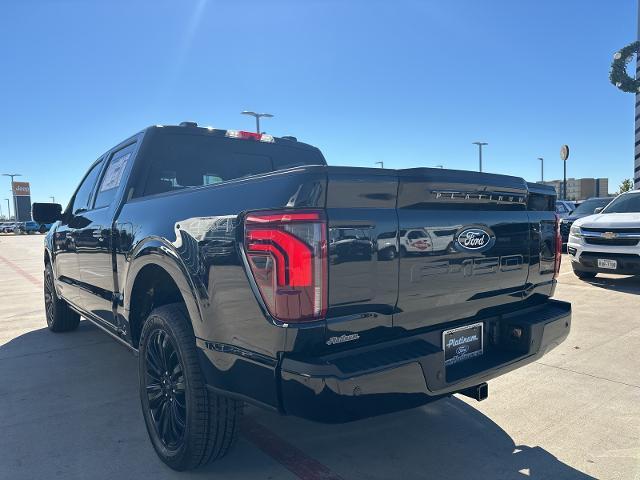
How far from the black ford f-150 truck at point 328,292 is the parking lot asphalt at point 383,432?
0.37m

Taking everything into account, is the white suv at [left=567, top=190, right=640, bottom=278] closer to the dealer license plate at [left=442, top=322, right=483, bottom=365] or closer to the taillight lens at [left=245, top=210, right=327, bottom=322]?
the dealer license plate at [left=442, top=322, right=483, bottom=365]

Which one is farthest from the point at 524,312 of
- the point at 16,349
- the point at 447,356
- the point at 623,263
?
the point at 623,263

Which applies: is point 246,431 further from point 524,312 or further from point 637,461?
point 637,461

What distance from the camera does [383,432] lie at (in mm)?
2881

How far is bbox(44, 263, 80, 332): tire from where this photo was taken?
5.36 meters

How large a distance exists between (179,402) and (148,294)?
82 centimetres

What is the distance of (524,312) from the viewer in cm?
273

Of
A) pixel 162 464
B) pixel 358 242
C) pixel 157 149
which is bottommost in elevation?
pixel 162 464

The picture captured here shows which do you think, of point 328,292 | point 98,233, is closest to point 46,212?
point 98,233

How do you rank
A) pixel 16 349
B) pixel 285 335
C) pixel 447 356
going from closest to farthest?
pixel 285 335 < pixel 447 356 < pixel 16 349

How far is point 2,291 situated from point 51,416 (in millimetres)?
7090

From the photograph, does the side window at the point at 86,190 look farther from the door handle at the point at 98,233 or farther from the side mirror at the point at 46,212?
the door handle at the point at 98,233

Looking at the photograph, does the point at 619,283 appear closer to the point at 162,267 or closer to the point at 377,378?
the point at 377,378

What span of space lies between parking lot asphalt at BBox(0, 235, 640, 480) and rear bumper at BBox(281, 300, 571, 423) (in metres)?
0.57
